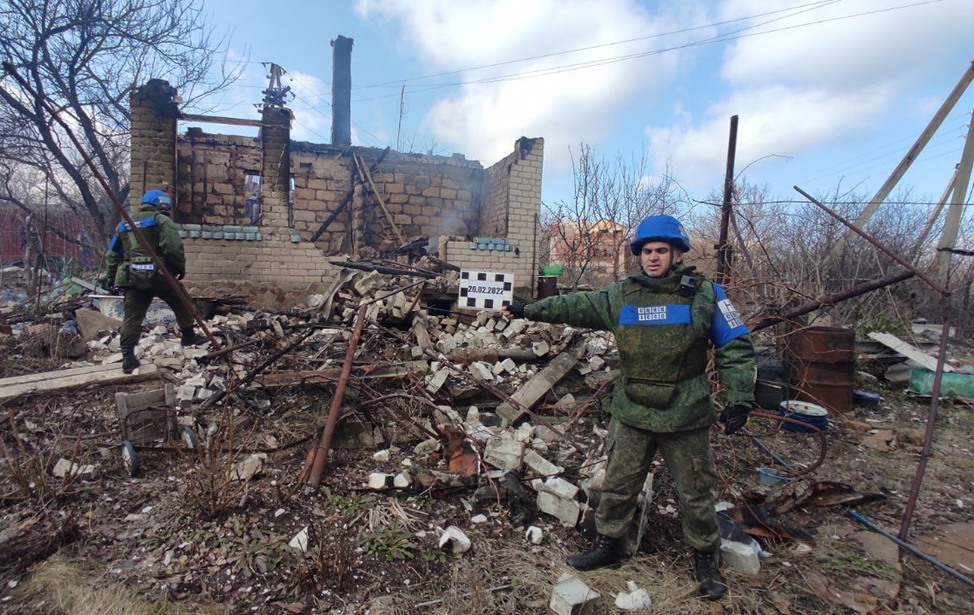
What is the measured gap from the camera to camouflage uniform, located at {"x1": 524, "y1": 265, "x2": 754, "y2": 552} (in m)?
2.54

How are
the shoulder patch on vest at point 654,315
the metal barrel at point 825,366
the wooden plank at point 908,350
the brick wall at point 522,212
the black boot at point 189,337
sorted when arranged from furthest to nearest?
the brick wall at point 522,212 → the wooden plank at point 908,350 → the black boot at point 189,337 → the metal barrel at point 825,366 → the shoulder patch on vest at point 654,315

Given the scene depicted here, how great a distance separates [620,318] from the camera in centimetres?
275

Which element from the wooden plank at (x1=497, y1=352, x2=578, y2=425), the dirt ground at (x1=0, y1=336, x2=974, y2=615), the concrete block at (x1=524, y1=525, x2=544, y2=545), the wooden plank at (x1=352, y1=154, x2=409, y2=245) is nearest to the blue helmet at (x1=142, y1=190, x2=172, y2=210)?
the dirt ground at (x1=0, y1=336, x2=974, y2=615)

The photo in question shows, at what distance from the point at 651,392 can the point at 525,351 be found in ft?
11.3

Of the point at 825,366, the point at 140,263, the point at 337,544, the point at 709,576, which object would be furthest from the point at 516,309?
the point at 825,366

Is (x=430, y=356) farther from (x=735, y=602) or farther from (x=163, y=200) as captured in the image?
(x=735, y=602)

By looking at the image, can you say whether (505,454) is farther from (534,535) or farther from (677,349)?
(677,349)

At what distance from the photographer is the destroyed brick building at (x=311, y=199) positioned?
8328mm

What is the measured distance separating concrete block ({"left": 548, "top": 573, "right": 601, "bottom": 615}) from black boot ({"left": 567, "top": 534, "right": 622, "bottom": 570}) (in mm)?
301

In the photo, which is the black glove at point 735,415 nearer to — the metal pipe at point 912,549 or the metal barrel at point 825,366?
the metal pipe at point 912,549

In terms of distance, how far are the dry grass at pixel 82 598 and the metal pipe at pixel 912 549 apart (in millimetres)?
3892

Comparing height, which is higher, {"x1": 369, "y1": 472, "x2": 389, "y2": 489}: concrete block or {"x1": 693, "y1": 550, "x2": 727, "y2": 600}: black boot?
{"x1": 369, "y1": 472, "x2": 389, "y2": 489}: concrete block

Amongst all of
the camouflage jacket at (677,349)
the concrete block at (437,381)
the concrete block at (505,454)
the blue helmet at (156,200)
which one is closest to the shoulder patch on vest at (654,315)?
the camouflage jacket at (677,349)

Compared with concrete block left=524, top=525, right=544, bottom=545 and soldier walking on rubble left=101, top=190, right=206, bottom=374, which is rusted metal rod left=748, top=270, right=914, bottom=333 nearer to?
concrete block left=524, top=525, right=544, bottom=545
